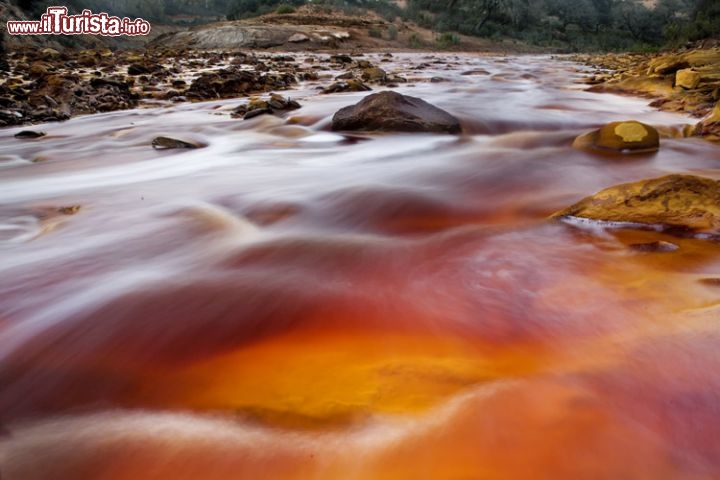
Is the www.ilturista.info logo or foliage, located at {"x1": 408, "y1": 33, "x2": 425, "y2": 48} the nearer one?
the www.ilturista.info logo

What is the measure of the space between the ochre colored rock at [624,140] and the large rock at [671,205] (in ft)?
6.25

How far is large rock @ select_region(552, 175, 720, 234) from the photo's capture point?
2.04 meters

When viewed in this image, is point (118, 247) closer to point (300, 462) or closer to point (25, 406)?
point (25, 406)

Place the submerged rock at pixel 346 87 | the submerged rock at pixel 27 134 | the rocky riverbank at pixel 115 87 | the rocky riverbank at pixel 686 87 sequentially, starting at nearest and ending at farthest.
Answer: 1. the rocky riverbank at pixel 686 87
2. the submerged rock at pixel 27 134
3. the rocky riverbank at pixel 115 87
4. the submerged rock at pixel 346 87

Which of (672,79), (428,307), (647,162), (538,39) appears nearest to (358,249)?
(428,307)

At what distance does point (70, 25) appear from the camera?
23266 millimetres

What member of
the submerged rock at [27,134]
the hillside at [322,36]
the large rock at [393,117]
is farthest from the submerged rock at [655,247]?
the hillside at [322,36]

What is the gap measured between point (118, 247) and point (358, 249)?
108 centimetres

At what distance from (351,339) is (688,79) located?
7720 mm

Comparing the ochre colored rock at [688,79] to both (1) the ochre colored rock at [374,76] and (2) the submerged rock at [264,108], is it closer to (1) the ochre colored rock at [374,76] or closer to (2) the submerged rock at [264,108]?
(2) the submerged rock at [264,108]

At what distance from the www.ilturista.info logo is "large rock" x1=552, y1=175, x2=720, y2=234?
22732 mm

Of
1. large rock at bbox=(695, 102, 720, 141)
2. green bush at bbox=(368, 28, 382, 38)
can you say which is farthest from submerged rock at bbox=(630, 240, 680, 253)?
green bush at bbox=(368, 28, 382, 38)

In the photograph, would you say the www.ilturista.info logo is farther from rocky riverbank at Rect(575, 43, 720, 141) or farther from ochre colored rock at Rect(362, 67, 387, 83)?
rocky riverbank at Rect(575, 43, 720, 141)

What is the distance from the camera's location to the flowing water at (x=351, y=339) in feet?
3.35
